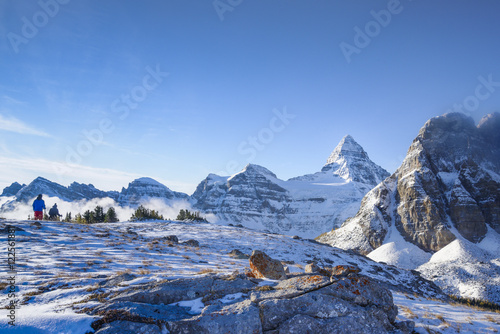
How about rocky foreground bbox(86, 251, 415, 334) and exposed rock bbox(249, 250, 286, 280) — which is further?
exposed rock bbox(249, 250, 286, 280)

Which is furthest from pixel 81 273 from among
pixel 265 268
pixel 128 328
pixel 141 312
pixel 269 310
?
pixel 269 310

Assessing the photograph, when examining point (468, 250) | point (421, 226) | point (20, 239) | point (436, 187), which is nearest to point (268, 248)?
point (20, 239)

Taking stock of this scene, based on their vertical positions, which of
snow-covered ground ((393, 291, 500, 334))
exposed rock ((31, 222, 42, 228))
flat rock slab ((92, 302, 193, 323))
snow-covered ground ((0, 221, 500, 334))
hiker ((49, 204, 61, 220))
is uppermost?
hiker ((49, 204, 61, 220))

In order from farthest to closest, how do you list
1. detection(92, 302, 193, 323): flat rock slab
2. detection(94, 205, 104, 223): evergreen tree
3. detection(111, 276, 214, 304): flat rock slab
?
detection(94, 205, 104, 223): evergreen tree < detection(111, 276, 214, 304): flat rock slab < detection(92, 302, 193, 323): flat rock slab

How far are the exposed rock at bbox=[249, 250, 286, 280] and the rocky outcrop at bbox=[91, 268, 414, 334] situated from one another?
6.59 feet

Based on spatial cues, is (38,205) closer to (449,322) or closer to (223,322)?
(223,322)

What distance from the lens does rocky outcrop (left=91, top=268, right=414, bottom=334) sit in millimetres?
6367

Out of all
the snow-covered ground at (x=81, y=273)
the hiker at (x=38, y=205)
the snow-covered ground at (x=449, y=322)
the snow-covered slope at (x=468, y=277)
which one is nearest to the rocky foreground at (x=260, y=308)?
the snow-covered ground at (x=81, y=273)

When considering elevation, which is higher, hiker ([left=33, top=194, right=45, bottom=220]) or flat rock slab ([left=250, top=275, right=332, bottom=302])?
hiker ([left=33, top=194, right=45, bottom=220])

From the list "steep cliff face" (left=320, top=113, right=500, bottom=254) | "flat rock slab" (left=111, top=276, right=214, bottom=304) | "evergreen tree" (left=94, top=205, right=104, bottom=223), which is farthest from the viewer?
"steep cliff face" (left=320, top=113, right=500, bottom=254)

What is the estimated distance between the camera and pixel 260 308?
711cm

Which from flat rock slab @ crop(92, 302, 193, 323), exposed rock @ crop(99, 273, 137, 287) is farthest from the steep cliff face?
flat rock slab @ crop(92, 302, 193, 323)

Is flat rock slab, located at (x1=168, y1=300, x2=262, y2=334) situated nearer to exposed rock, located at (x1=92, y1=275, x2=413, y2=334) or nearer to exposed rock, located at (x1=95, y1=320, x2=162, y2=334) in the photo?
exposed rock, located at (x1=92, y1=275, x2=413, y2=334)

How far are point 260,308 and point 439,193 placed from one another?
9025 centimetres
